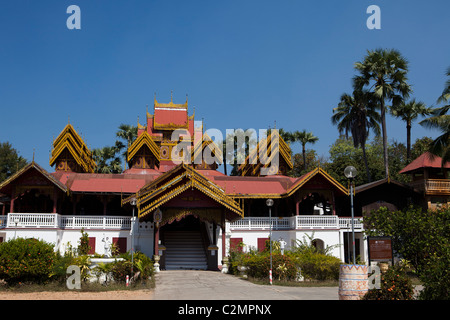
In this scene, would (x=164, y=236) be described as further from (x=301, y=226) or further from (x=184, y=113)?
(x=184, y=113)

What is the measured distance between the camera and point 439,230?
20453 mm

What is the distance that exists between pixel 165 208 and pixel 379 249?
11.7m

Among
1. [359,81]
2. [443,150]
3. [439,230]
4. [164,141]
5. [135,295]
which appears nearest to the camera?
[135,295]

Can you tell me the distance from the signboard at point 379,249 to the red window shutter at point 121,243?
1560 centimetres

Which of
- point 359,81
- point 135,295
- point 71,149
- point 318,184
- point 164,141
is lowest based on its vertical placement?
point 135,295

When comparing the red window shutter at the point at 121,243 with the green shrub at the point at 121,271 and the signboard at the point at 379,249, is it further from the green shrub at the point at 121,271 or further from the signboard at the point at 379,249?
the signboard at the point at 379,249

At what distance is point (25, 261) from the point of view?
16328 millimetres

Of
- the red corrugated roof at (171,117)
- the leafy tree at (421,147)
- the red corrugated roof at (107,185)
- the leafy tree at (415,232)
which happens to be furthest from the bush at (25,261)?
the leafy tree at (421,147)

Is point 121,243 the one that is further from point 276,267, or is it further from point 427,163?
point 427,163

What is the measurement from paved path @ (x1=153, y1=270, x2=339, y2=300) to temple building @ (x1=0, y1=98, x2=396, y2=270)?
4.19 metres

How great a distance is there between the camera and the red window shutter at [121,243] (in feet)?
88.8

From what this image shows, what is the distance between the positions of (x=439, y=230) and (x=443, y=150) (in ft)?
23.7

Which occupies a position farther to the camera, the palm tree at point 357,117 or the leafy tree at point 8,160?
the leafy tree at point 8,160
